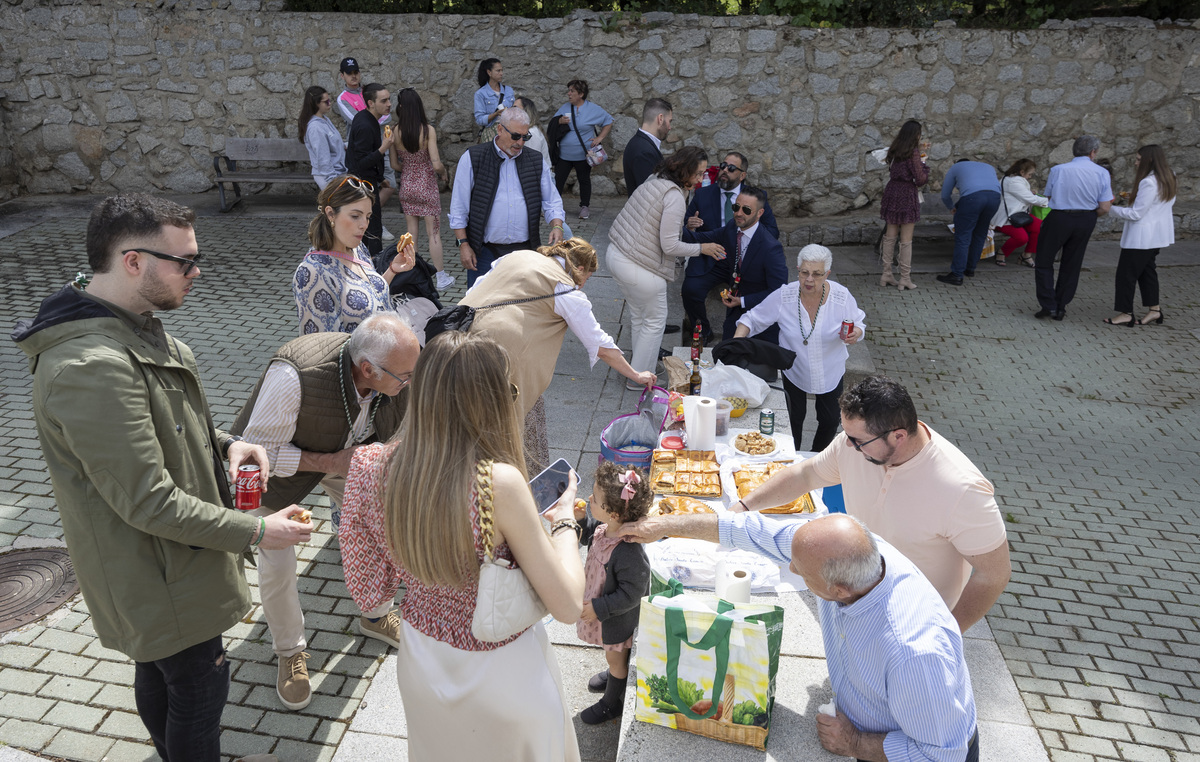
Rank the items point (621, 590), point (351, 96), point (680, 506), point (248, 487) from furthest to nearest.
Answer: point (351, 96) → point (680, 506) → point (621, 590) → point (248, 487)

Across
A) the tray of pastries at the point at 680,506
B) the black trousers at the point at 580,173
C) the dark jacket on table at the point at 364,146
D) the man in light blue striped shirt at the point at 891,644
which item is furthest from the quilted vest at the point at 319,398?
the black trousers at the point at 580,173

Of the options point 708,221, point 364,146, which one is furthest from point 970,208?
point 364,146

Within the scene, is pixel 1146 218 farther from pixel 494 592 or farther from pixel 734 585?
pixel 494 592

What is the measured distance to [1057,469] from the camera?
6.11m

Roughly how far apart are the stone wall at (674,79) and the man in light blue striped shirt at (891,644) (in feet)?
30.9

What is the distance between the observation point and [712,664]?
281 centimetres

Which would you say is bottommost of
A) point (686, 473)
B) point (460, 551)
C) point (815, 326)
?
point (686, 473)

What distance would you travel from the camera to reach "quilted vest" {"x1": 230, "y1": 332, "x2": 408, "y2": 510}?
3.28 meters

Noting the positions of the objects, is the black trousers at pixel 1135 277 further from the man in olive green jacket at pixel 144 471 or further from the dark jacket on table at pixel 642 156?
the man in olive green jacket at pixel 144 471

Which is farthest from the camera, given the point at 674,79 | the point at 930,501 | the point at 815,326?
the point at 674,79

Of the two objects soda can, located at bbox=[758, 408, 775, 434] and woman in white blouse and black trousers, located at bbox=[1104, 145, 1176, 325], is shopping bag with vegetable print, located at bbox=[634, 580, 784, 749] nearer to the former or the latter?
soda can, located at bbox=[758, 408, 775, 434]

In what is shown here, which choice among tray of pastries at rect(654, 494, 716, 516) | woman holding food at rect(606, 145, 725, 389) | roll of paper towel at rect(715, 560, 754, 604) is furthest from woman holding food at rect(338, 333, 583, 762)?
woman holding food at rect(606, 145, 725, 389)

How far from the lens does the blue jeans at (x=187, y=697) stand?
9.14ft

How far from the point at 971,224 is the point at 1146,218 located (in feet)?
5.98
